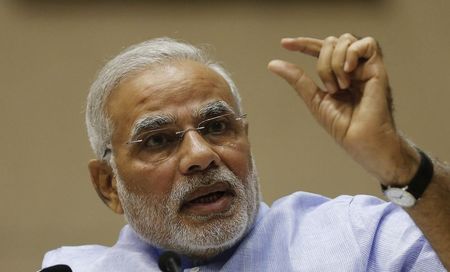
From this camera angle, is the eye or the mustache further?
the eye

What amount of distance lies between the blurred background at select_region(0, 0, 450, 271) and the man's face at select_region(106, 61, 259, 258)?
1077 millimetres

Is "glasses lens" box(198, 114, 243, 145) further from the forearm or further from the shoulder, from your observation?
the forearm

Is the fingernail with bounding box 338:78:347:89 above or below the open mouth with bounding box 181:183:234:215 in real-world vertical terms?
above

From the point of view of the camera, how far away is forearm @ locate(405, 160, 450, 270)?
165 cm

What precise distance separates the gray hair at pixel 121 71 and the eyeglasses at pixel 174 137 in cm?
15

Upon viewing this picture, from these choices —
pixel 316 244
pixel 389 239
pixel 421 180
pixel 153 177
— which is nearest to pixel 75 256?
pixel 153 177

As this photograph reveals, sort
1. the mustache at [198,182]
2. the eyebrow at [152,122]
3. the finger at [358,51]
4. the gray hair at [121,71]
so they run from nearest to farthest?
the finger at [358,51], the mustache at [198,182], the eyebrow at [152,122], the gray hair at [121,71]

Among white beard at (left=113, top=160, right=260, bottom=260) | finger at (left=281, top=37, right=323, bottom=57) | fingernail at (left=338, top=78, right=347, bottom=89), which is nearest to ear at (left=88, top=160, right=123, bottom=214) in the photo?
white beard at (left=113, top=160, right=260, bottom=260)

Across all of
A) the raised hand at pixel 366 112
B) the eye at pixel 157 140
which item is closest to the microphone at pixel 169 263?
the eye at pixel 157 140

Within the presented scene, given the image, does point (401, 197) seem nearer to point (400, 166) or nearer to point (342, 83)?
point (400, 166)

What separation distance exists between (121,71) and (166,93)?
248 mm

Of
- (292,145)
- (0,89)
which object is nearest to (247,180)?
(292,145)

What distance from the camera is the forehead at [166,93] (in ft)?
7.23

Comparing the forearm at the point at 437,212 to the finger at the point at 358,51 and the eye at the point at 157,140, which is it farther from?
the eye at the point at 157,140
